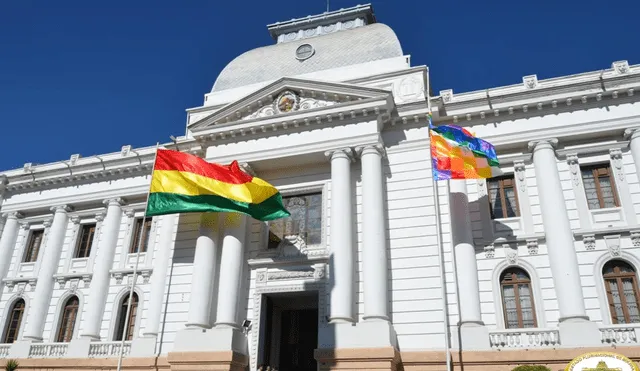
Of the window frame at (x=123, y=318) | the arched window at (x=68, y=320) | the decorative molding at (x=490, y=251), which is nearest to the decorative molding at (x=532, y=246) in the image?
the decorative molding at (x=490, y=251)

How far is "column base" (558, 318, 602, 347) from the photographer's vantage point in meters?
16.6

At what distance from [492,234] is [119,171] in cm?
1758

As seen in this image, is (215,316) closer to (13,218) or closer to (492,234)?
(492,234)

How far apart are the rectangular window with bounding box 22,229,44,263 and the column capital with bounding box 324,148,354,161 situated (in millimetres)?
15991

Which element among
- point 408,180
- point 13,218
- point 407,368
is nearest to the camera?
point 407,368

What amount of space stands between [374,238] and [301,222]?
3.81m

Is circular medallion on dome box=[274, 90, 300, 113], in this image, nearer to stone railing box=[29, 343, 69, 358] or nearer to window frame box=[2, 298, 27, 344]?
stone railing box=[29, 343, 69, 358]

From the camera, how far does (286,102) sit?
74.2ft

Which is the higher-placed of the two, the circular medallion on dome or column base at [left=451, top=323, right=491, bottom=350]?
the circular medallion on dome

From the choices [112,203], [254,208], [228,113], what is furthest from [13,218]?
[254,208]

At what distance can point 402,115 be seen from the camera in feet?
70.9

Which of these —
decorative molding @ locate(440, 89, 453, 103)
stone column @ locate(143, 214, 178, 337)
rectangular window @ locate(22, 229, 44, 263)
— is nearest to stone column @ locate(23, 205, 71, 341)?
rectangular window @ locate(22, 229, 44, 263)

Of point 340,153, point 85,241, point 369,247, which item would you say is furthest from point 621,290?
point 85,241

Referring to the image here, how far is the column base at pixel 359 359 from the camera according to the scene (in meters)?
17.0
